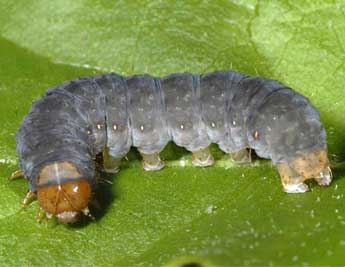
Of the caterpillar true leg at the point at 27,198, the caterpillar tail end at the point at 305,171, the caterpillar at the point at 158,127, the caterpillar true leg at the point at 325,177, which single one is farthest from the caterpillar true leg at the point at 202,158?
the caterpillar true leg at the point at 27,198

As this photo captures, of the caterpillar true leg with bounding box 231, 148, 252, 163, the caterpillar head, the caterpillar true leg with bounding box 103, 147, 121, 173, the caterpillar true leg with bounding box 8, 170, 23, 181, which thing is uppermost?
the caterpillar head

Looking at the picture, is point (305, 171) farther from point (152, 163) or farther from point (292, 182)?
point (152, 163)

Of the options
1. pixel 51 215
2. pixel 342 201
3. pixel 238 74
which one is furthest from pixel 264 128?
pixel 51 215

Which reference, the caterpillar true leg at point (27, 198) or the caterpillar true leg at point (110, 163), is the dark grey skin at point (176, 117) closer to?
the caterpillar true leg at point (110, 163)

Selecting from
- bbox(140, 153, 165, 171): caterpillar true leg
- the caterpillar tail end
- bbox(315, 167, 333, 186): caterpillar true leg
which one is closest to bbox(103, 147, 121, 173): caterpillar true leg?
bbox(140, 153, 165, 171): caterpillar true leg

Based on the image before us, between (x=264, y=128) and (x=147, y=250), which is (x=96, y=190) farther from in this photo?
(x=264, y=128)

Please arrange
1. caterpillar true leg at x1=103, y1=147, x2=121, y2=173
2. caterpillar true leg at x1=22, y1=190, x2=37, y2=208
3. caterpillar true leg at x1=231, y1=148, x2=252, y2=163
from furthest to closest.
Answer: caterpillar true leg at x1=103, y1=147, x2=121, y2=173
caterpillar true leg at x1=231, y1=148, x2=252, y2=163
caterpillar true leg at x1=22, y1=190, x2=37, y2=208

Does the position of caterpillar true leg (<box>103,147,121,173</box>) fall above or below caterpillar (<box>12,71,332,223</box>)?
below

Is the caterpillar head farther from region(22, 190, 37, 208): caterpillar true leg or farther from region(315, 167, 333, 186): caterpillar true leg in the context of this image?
region(315, 167, 333, 186): caterpillar true leg
